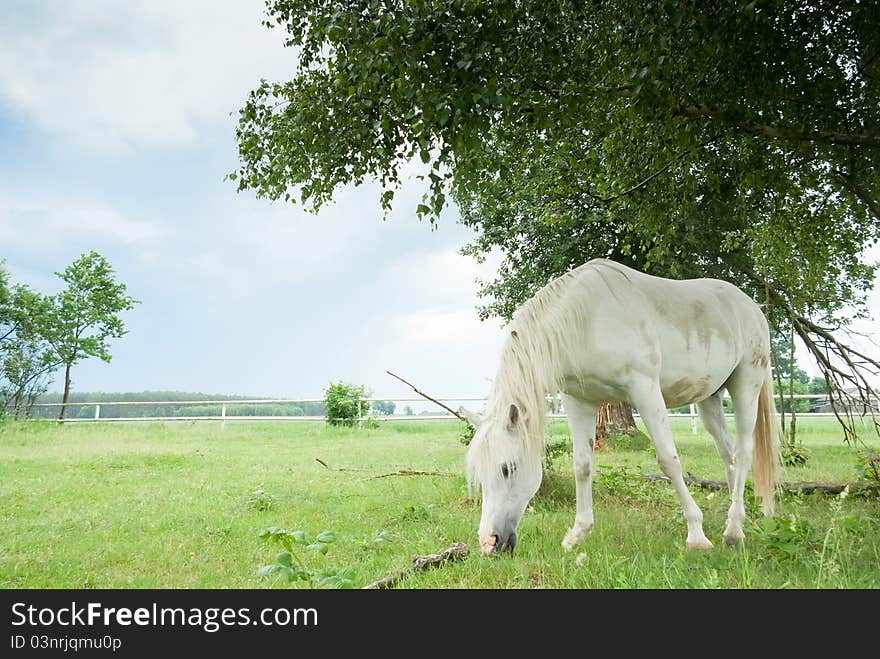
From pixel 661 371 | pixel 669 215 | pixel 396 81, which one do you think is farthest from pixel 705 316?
pixel 669 215

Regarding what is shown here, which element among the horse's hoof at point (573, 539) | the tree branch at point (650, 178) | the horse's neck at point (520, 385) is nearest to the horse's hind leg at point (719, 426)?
the horse's hoof at point (573, 539)

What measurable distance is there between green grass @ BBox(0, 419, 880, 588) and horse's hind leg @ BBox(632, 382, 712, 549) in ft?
0.88

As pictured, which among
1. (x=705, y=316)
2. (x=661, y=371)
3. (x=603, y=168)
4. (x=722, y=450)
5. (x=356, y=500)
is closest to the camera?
(x=661, y=371)

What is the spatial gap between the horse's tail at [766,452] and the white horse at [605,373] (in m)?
0.02

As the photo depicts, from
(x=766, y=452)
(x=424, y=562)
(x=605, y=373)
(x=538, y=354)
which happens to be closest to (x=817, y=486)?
(x=766, y=452)

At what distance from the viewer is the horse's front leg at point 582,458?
187 inches

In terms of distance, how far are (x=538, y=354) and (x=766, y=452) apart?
3152 mm

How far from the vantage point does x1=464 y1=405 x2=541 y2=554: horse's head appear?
4.04 m

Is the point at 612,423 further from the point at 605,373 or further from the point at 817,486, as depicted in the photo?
the point at 605,373

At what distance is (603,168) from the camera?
9.10m

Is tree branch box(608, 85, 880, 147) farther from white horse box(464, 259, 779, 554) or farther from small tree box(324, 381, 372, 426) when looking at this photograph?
small tree box(324, 381, 372, 426)

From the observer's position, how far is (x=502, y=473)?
405 centimetres
